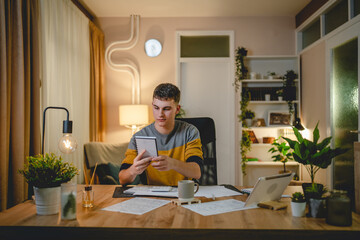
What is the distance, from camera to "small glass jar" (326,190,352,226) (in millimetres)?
1181

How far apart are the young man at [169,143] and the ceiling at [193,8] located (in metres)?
2.48

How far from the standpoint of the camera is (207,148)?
2.38 metres

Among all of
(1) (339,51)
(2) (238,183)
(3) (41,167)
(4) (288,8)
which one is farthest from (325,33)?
(3) (41,167)

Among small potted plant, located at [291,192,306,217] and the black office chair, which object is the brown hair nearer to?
the black office chair

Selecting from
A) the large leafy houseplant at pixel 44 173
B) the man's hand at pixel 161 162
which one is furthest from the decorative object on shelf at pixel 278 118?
the large leafy houseplant at pixel 44 173

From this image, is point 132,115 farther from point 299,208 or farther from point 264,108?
point 299,208

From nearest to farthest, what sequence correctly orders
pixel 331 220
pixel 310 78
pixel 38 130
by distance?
1. pixel 331 220
2. pixel 38 130
3. pixel 310 78

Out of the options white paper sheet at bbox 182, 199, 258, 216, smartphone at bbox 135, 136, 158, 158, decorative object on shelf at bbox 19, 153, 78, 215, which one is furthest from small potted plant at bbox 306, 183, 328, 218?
decorative object on shelf at bbox 19, 153, 78, 215

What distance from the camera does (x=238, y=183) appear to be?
4.59 meters

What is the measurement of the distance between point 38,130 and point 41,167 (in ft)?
4.36

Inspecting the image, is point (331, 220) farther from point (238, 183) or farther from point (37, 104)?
point (238, 183)

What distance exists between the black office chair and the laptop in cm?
83

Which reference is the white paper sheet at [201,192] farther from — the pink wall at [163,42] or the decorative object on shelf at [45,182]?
the pink wall at [163,42]

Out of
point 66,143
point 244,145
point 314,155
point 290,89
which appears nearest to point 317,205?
point 314,155
